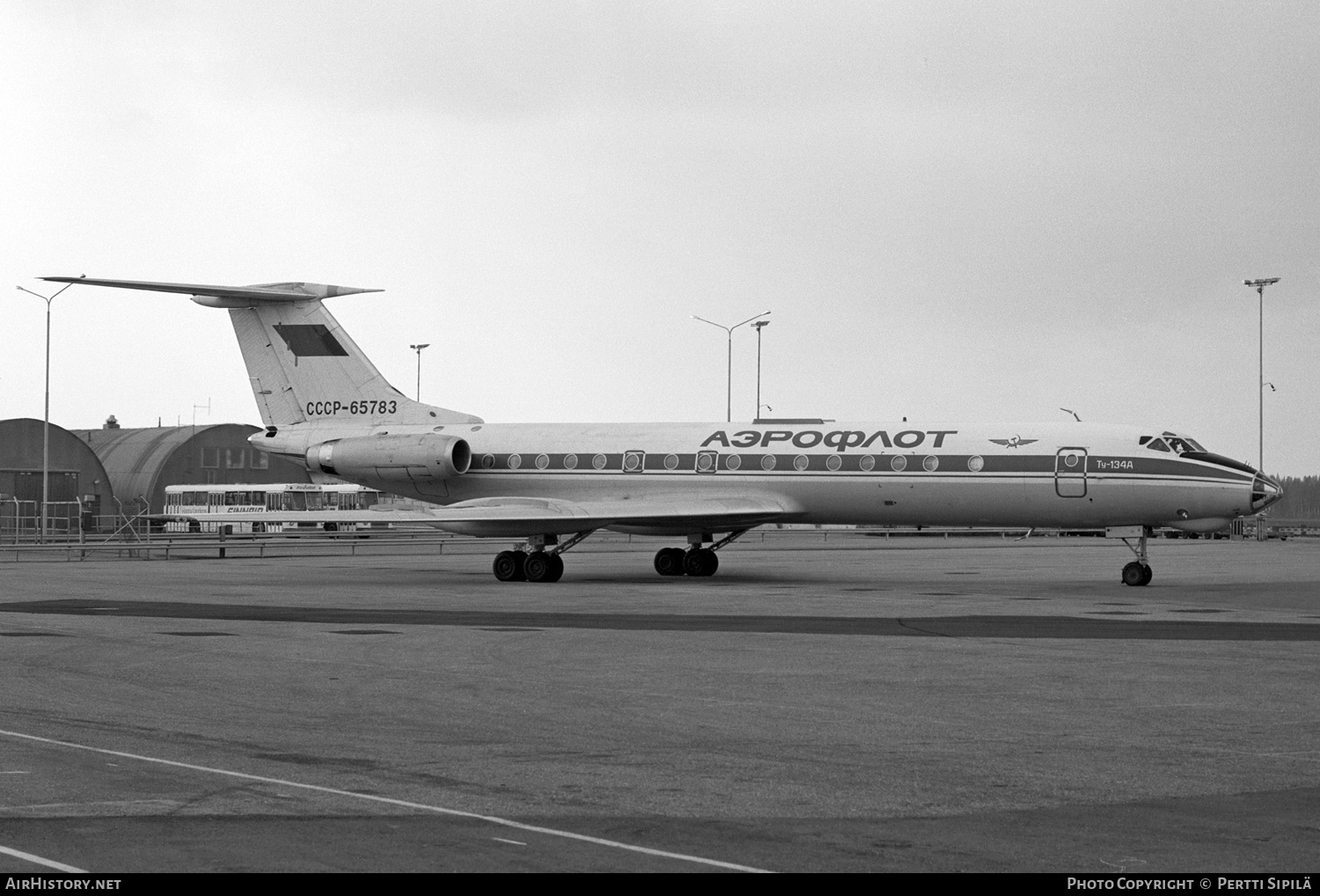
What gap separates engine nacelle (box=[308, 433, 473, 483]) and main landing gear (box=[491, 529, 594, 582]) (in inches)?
111

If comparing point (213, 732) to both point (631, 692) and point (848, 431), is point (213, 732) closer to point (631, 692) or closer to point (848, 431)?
point (631, 692)

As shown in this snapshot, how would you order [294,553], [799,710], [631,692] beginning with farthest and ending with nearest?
1. [294,553]
2. [631,692]
3. [799,710]

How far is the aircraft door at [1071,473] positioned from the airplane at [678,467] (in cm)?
2

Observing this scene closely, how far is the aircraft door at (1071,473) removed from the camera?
28.8 metres

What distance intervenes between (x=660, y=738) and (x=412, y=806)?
9.51 ft

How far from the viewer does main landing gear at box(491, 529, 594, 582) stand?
102ft

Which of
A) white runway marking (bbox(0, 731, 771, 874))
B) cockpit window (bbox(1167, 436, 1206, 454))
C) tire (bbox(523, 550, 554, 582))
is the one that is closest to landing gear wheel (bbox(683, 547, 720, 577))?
tire (bbox(523, 550, 554, 582))

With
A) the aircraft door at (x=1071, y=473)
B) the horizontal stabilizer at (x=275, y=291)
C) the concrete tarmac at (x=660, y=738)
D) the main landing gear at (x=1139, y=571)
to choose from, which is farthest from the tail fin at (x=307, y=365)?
the main landing gear at (x=1139, y=571)

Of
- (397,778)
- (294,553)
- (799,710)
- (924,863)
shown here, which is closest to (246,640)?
(799,710)

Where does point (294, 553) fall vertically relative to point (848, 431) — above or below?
below

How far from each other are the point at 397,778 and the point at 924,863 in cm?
341

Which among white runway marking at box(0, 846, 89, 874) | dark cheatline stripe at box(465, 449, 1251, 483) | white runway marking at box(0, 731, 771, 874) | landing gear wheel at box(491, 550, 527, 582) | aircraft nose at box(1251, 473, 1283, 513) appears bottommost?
white runway marking at box(0, 731, 771, 874)

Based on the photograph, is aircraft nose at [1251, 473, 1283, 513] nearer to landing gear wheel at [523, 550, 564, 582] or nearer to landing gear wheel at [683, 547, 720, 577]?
landing gear wheel at [683, 547, 720, 577]

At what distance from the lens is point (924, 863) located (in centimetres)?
666
